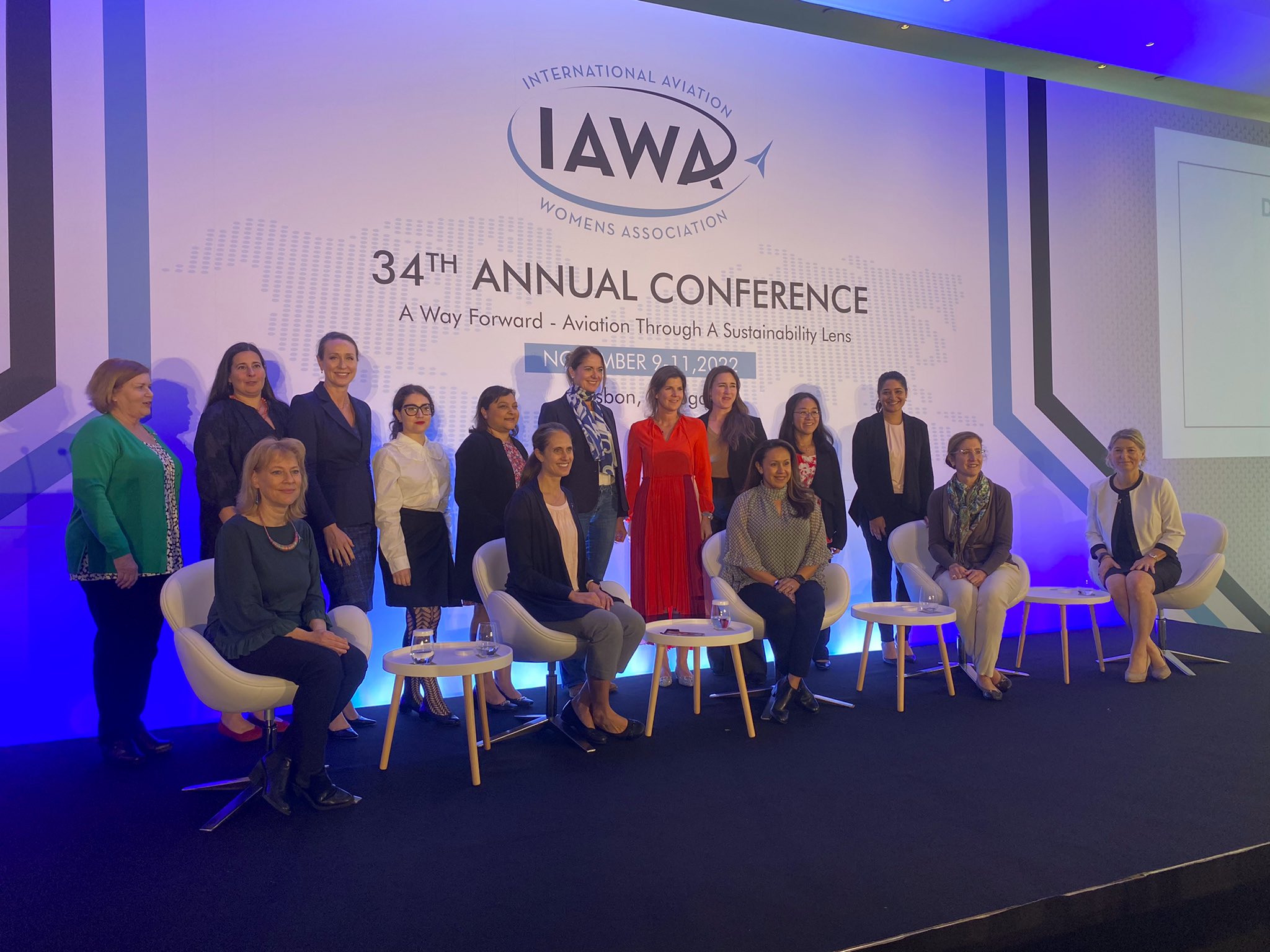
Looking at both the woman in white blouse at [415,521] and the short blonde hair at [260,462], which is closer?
the short blonde hair at [260,462]

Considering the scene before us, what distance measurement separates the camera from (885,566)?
18.2 feet

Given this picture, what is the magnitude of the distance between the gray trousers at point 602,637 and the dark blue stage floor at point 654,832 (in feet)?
1.10

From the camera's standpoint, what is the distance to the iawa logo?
17.4 feet

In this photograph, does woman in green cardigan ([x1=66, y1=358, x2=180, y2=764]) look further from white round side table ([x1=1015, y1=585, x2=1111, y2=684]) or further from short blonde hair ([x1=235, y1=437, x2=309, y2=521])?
white round side table ([x1=1015, y1=585, x2=1111, y2=684])

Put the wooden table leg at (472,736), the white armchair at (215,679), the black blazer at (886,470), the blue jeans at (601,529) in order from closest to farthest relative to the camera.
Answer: the white armchair at (215,679)
the wooden table leg at (472,736)
the blue jeans at (601,529)
the black blazer at (886,470)

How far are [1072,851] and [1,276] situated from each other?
4843mm

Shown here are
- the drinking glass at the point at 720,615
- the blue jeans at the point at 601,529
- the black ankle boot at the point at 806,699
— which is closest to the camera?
the drinking glass at the point at 720,615

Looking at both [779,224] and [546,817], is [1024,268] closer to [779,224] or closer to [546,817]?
[779,224]

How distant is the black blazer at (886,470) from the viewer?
5.46 m

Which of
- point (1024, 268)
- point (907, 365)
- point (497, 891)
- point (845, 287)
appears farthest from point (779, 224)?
point (497, 891)

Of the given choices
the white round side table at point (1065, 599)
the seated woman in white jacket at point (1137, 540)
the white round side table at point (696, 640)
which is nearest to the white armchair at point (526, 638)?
the white round side table at point (696, 640)

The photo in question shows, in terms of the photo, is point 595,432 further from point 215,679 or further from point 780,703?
point 215,679

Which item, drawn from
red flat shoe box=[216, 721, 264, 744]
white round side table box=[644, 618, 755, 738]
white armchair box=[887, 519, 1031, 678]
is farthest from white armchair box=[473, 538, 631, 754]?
white armchair box=[887, 519, 1031, 678]

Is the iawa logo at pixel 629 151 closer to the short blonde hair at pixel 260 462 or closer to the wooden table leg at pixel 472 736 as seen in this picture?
the short blonde hair at pixel 260 462
